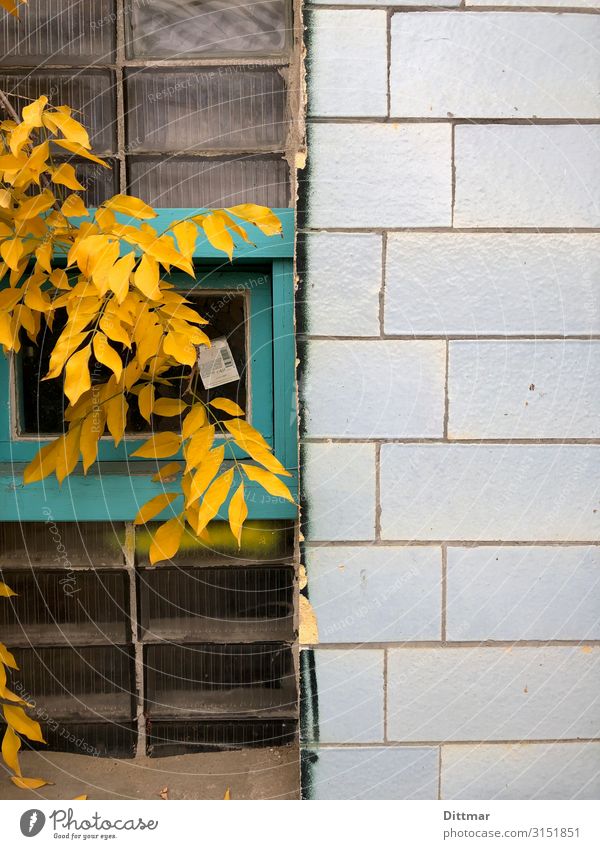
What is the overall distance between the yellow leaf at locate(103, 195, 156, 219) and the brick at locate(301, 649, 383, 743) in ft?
2.86

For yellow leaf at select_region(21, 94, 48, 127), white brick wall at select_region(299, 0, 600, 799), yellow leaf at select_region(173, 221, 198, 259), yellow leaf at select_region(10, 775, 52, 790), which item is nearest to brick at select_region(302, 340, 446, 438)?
white brick wall at select_region(299, 0, 600, 799)

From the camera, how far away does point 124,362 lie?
5.22 ft

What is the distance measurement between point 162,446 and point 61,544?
44 cm

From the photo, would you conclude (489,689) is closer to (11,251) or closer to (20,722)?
(20,722)

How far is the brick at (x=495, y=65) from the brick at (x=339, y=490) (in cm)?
63

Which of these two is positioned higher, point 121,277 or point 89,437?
point 121,277

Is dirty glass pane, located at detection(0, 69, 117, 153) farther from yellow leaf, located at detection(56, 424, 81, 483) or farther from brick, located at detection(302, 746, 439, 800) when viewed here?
brick, located at detection(302, 746, 439, 800)

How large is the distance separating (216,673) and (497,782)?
2.10 feet

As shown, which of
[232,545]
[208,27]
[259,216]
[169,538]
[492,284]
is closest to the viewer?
[259,216]

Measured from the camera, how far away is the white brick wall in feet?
4.39

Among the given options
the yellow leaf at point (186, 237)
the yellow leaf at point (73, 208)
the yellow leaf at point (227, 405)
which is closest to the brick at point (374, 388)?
the yellow leaf at point (227, 405)

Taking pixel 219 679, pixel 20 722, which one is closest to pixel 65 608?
pixel 20 722

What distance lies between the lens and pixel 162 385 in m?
1.58

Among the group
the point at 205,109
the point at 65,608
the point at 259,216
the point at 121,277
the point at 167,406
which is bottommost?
the point at 65,608
